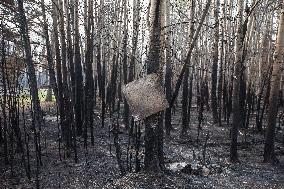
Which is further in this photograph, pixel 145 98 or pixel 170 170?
pixel 170 170

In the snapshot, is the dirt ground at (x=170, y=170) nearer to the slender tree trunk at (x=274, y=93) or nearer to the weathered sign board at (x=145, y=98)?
the slender tree trunk at (x=274, y=93)

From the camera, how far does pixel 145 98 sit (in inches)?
216

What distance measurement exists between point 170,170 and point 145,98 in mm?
2158

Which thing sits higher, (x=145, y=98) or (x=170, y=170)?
(x=145, y=98)

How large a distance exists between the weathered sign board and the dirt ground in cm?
116

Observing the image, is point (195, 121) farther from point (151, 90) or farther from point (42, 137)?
point (151, 90)

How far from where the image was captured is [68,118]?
8.65 m

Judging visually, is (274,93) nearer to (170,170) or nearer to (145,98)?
(170,170)

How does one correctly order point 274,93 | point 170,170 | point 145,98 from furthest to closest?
point 274,93, point 170,170, point 145,98

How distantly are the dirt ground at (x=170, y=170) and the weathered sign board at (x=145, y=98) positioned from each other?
3.82 ft

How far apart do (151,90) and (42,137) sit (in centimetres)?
638

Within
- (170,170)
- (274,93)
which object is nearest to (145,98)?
(170,170)

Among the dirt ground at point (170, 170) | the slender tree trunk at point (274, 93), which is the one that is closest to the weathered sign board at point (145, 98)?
the dirt ground at point (170, 170)

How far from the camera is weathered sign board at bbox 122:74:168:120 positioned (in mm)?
5445
